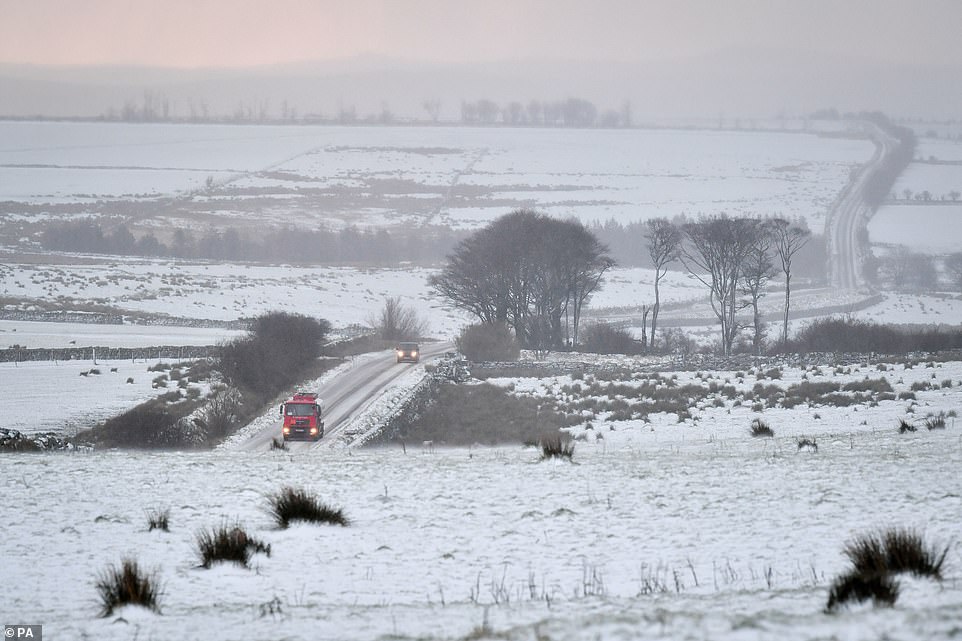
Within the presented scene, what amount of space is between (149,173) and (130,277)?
299 ft

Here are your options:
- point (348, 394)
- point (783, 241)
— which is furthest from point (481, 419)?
point (783, 241)

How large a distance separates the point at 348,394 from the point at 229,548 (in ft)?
108

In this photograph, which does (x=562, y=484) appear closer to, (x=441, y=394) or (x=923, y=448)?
(x=923, y=448)

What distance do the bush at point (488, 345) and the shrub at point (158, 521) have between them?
4364 cm

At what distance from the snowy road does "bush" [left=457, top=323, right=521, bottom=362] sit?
7.90ft

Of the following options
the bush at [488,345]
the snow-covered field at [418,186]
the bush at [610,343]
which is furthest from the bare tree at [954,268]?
the bush at [488,345]

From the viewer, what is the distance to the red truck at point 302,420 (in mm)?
32688

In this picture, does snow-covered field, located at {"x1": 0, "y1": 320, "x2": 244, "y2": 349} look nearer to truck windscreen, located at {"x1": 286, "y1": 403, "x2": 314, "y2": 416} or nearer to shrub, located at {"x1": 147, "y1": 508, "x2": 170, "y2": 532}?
truck windscreen, located at {"x1": 286, "y1": 403, "x2": 314, "y2": 416}

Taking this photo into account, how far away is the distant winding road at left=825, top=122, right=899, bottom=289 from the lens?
11440cm

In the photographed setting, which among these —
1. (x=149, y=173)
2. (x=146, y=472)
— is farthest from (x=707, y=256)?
(x=149, y=173)

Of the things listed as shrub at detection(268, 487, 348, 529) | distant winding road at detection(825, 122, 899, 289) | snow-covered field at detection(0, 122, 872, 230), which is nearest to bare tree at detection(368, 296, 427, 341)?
distant winding road at detection(825, 122, 899, 289)

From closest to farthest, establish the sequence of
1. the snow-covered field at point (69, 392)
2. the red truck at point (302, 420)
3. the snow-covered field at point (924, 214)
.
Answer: the red truck at point (302, 420) → the snow-covered field at point (69, 392) → the snow-covered field at point (924, 214)

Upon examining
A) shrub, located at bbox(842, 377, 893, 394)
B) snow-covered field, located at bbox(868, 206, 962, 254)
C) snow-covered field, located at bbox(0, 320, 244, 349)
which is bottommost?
shrub, located at bbox(842, 377, 893, 394)

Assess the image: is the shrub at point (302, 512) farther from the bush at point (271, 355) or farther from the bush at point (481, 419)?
the bush at point (271, 355)
